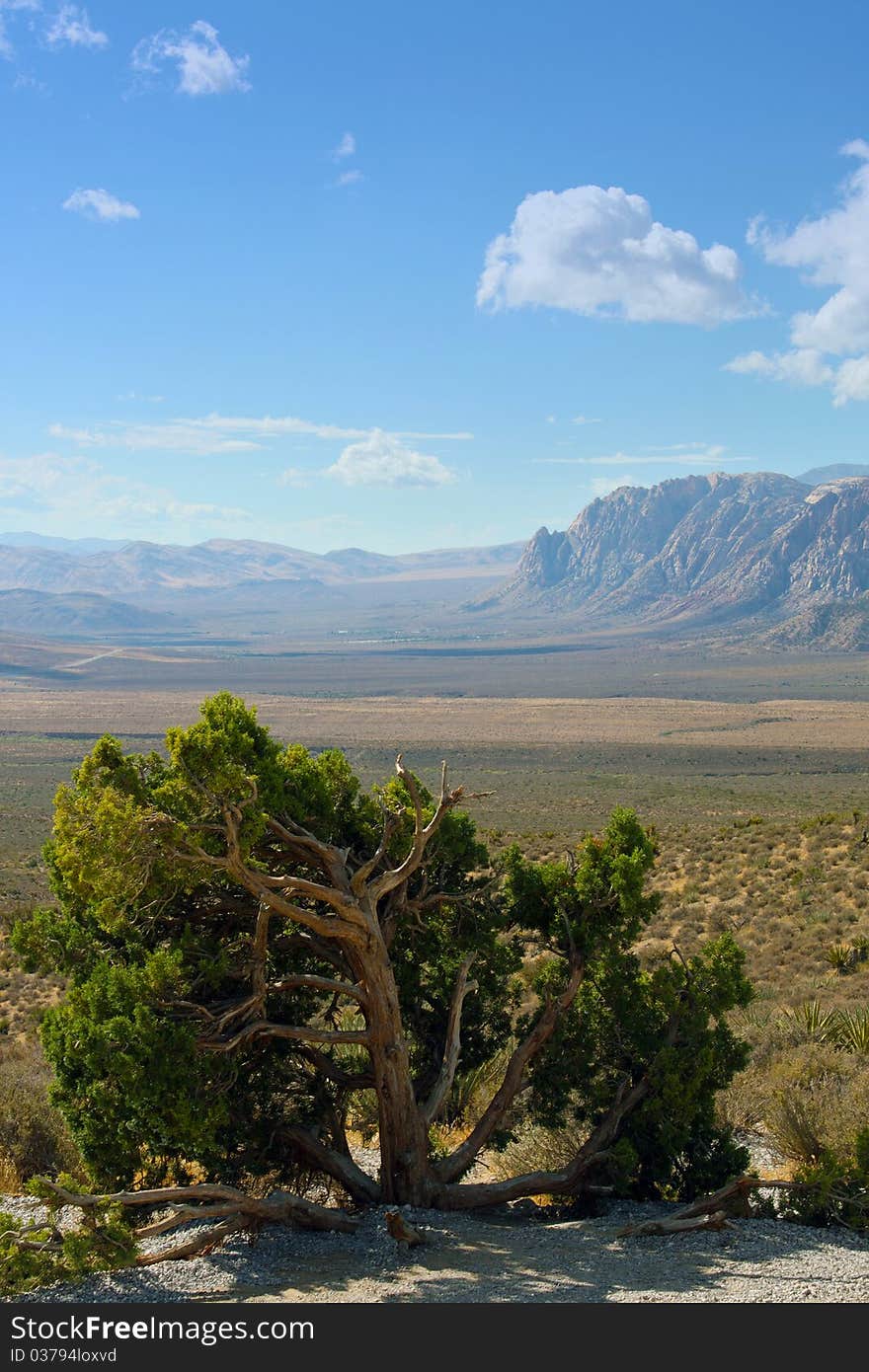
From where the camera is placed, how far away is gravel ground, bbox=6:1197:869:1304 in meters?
8.46

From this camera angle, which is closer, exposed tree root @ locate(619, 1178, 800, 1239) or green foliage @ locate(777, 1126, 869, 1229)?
exposed tree root @ locate(619, 1178, 800, 1239)

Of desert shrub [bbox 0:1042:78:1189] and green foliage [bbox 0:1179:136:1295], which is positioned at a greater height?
green foliage [bbox 0:1179:136:1295]

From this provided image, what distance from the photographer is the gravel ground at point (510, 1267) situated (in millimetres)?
8461

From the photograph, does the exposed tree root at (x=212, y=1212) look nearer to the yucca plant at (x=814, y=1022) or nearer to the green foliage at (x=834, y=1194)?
the green foliage at (x=834, y=1194)

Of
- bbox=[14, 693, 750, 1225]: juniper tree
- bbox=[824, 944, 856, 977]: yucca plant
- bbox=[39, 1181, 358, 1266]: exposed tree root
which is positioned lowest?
bbox=[824, 944, 856, 977]: yucca plant

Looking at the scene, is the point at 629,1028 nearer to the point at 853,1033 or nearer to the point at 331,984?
the point at 331,984

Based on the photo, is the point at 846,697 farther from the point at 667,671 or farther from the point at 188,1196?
the point at 188,1196

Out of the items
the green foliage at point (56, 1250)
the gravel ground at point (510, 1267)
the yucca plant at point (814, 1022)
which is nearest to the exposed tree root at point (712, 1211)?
the gravel ground at point (510, 1267)

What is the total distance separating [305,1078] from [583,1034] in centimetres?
337

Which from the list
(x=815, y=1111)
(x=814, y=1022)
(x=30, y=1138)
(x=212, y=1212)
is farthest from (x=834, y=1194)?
(x=30, y=1138)

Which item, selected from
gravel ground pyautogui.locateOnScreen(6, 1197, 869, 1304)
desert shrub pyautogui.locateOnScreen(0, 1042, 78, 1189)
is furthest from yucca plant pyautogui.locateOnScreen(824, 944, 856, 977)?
desert shrub pyautogui.locateOnScreen(0, 1042, 78, 1189)

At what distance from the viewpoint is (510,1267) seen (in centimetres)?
929

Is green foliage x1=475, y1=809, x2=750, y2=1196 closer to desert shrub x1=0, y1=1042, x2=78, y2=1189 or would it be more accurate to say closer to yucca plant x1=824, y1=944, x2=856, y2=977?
desert shrub x1=0, y1=1042, x2=78, y2=1189
